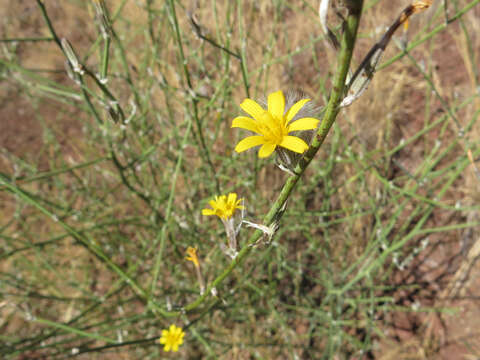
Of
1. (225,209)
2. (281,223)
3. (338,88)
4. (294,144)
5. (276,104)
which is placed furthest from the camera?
(281,223)

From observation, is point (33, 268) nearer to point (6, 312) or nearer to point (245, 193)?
point (6, 312)

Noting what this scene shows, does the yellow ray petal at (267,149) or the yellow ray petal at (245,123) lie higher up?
the yellow ray petal at (245,123)

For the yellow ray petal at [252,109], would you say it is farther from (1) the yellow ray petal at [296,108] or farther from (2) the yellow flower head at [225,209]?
(2) the yellow flower head at [225,209]

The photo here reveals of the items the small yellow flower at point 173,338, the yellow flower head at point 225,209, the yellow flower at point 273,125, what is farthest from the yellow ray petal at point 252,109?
the small yellow flower at point 173,338

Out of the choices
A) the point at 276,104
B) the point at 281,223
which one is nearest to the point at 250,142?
the point at 276,104

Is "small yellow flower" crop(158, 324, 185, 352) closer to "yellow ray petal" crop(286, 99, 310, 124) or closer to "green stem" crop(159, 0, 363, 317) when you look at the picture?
"green stem" crop(159, 0, 363, 317)

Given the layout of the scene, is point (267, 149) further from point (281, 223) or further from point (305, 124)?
point (281, 223)

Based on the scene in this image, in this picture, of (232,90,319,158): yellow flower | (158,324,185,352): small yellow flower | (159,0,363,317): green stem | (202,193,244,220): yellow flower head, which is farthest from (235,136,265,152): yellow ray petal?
Answer: (158,324,185,352): small yellow flower

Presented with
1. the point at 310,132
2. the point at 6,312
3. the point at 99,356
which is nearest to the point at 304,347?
the point at 99,356
